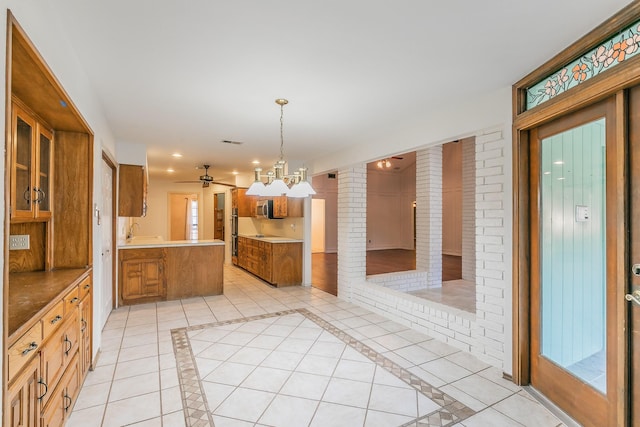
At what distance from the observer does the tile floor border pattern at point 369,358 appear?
2.03 meters

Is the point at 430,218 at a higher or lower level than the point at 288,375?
higher

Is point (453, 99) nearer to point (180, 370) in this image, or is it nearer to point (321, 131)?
point (321, 131)

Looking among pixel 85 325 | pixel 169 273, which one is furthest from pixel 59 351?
pixel 169 273

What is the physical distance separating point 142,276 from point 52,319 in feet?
11.1

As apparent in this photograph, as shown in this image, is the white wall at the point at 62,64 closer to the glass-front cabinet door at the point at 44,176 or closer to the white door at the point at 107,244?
the glass-front cabinet door at the point at 44,176

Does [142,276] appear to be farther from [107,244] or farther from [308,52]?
[308,52]

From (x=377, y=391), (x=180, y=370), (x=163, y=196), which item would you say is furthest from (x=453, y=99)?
(x=163, y=196)

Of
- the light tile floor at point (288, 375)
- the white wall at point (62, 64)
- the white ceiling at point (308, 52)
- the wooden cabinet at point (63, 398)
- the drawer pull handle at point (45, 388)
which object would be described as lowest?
the light tile floor at point (288, 375)

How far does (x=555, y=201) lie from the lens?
234 cm

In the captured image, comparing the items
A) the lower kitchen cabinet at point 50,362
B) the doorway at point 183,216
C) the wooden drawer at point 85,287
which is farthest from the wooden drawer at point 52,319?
the doorway at point 183,216

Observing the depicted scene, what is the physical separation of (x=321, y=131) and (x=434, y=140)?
1.45 m

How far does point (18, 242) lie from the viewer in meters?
2.32

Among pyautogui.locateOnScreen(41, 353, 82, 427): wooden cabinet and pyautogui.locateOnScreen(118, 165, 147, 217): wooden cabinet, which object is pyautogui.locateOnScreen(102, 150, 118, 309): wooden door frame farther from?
pyautogui.locateOnScreen(41, 353, 82, 427): wooden cabinet

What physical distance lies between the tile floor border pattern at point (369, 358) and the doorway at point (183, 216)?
6952 mm
